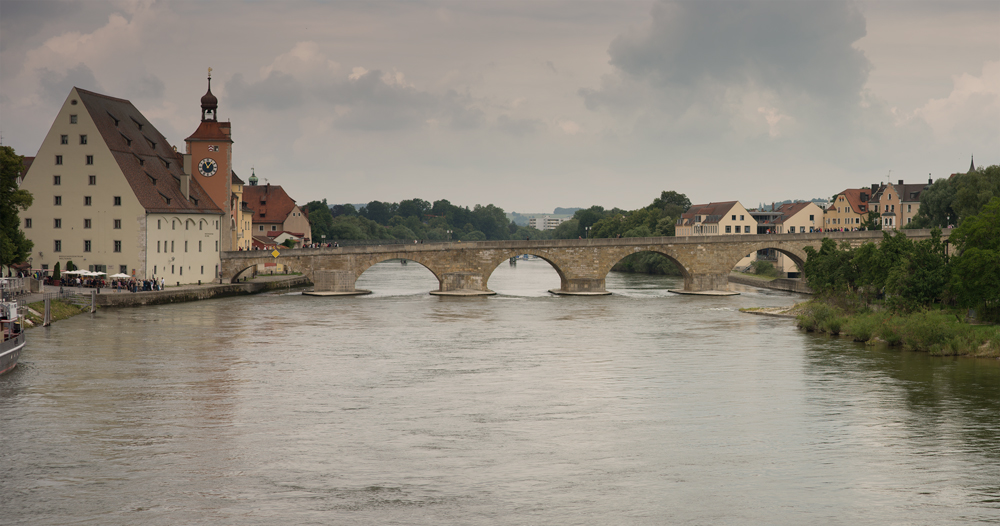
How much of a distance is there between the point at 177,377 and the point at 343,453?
1175 cm

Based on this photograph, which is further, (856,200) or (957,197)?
(856,200)

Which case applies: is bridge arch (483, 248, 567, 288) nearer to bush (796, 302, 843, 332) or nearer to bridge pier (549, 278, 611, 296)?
bridge pier (549, 278, 611, 296)

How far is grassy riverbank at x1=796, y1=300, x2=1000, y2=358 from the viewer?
122ft

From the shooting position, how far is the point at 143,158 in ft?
208

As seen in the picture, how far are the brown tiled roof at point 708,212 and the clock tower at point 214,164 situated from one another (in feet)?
210

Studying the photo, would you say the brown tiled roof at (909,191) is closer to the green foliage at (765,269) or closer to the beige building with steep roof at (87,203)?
the green foliage at (765,269)

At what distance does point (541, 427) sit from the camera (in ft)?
82.8

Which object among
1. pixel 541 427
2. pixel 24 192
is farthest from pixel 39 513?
pixel 24 192

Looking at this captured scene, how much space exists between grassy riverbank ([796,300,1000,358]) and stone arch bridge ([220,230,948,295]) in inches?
1127

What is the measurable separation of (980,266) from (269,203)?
8065cm

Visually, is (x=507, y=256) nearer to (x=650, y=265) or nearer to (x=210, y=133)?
(x=210, y=133)

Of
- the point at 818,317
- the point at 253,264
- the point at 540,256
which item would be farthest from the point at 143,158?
the point at 818,317

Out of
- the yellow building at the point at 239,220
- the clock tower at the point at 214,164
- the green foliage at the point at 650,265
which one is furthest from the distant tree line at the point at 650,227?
the clock tower at the point at 214,164

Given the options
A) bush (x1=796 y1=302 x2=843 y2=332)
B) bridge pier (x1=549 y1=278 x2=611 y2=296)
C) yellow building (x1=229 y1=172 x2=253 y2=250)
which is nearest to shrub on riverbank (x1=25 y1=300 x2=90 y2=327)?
yellow building (x1=229 y1=172 x2=253 y2=250)
